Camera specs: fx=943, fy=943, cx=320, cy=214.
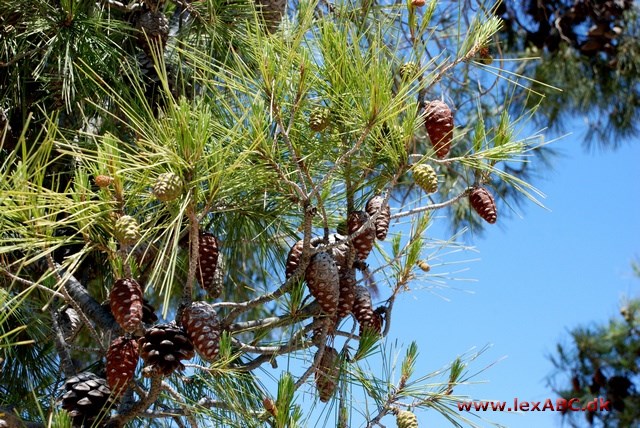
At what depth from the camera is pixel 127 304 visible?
91cm

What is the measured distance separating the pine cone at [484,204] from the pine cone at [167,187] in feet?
1.15

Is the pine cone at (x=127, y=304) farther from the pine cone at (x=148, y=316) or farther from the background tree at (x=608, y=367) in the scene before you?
the background tree at (x=608, y=367)

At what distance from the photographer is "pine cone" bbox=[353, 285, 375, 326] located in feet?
3.54

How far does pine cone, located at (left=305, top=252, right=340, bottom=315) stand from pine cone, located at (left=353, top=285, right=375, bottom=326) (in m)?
0.08

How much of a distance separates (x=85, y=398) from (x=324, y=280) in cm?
28

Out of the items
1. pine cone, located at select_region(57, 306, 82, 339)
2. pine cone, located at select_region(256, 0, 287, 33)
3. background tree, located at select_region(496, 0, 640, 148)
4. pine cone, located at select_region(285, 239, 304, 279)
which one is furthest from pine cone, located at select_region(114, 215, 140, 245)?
background tree, located at select_region(496, 0, 640, 148)

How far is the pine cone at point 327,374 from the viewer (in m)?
1.04

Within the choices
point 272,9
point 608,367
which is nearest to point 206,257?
point 272,9

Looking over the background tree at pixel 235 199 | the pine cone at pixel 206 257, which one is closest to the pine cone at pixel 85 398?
the background tree at pixel 235 199

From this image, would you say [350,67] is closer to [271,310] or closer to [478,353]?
[478,353]

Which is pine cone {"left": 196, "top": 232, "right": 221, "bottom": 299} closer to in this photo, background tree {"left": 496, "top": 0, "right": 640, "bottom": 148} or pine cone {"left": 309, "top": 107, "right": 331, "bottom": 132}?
pine cone {"left": 309, "top": 107, "right": 331, "bottom": 132}

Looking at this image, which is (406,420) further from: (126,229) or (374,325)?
(126,229)

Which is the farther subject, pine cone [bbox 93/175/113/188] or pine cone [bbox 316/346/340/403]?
pine cone [bbox 316/346/340/403]

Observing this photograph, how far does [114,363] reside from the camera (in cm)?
92
